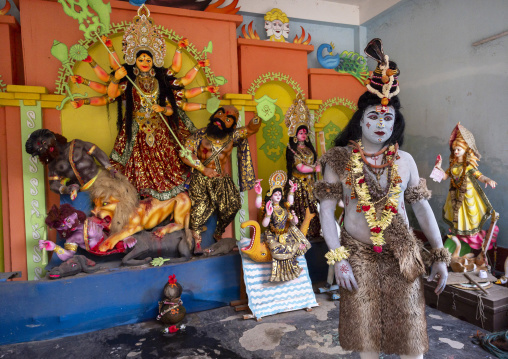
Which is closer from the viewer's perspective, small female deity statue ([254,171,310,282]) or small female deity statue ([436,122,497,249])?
small female deity statue ([254,171,310,282])

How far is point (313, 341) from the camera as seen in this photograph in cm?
321

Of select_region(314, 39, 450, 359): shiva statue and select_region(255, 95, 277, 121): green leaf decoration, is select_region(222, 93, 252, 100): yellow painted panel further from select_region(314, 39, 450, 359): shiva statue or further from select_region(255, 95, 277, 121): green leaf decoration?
select_region(314, 39, 450, 359): shiva statue

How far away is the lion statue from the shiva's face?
2.65 m

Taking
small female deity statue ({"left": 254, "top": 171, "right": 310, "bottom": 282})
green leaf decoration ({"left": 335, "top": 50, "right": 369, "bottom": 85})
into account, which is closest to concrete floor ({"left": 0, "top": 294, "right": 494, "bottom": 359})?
small female deity statue ({"left": 254, "top": 171, "right": 310, "bottom": 282})

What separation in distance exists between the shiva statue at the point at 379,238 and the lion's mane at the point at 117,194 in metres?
2.53

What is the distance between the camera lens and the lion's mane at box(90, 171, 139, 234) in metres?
3.92

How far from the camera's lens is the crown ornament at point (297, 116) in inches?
188

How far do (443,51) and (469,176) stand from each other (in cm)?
212

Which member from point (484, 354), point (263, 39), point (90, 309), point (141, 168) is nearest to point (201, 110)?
point (141, 168)

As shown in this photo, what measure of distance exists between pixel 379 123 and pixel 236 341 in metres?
2.35

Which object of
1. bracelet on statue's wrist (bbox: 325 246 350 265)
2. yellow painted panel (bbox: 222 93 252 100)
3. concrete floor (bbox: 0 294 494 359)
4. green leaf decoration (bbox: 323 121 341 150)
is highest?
yellow painted panel (bbox: 222 93 252 100)

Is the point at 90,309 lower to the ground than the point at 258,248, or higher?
lower

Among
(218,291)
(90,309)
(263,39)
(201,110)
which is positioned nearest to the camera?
(90,309)

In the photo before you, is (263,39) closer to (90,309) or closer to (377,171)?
(377,171)
